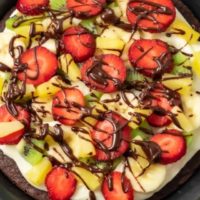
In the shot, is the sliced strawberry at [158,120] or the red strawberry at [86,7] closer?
the sliced strawberry at [158,120]

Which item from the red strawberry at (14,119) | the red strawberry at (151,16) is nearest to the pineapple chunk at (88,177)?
the red strawberry at (14,119)

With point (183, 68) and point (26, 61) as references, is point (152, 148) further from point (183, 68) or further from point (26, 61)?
point (26, 61)

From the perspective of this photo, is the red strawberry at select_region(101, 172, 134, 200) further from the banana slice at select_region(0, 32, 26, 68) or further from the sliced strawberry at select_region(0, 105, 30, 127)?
the banana slice at select_region(0, 32, 26, 68)

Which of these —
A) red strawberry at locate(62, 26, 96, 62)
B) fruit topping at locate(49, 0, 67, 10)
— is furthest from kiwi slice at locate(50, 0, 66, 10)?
red strawberry at locate(62, 26, 96, 62)

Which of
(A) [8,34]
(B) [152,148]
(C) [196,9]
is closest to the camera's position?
(B) [152,148]

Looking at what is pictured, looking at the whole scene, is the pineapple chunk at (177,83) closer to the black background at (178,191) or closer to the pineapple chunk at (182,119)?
the pineapple chunk at (182,119)

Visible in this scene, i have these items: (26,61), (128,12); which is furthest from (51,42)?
(128,12)
